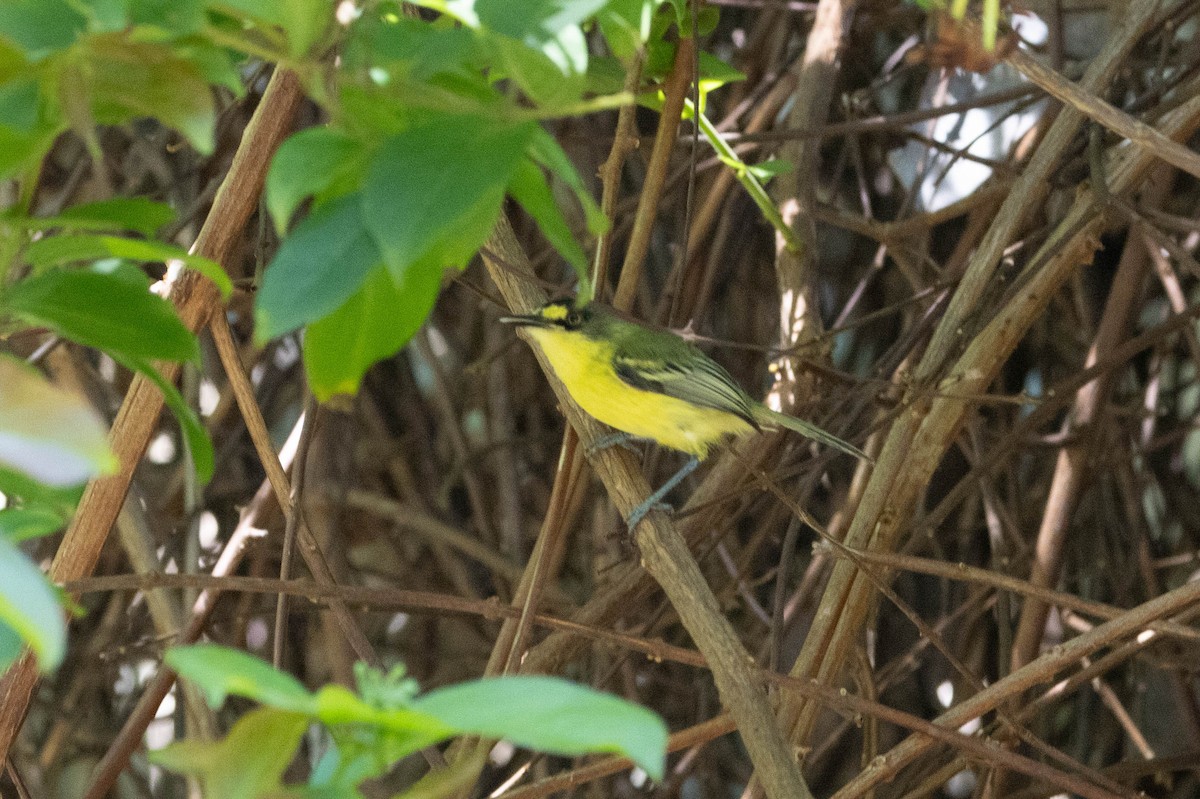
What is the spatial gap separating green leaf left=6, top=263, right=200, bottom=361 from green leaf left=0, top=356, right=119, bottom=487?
24cm

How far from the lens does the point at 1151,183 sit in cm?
322

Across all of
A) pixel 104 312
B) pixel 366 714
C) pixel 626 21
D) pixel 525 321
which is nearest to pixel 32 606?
pixel 366 714

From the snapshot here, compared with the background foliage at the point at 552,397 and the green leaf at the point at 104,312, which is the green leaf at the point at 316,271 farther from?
the green leaf at the point at 104,312

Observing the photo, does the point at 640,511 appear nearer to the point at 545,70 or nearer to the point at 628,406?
the point at 545,70

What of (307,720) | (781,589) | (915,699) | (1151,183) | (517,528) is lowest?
(915,699)

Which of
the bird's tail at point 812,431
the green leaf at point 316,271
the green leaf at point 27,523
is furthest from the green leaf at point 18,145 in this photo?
the bird's tail at point 812,431

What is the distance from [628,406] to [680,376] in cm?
20

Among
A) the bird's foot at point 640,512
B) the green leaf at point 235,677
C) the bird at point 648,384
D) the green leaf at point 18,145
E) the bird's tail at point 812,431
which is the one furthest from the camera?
the bird at point 648,384

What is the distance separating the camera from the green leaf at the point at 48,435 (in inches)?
29.5

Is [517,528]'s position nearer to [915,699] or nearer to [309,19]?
[915,699]

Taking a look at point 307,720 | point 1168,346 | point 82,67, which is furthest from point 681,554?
point 1168,346

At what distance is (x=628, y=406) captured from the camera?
3428 mm

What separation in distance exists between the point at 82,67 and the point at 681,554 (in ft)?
4.06

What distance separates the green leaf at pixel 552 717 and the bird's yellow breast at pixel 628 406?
2494 mm
